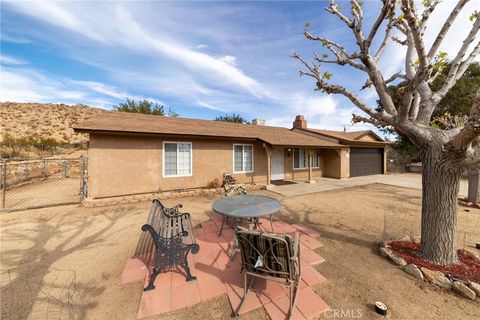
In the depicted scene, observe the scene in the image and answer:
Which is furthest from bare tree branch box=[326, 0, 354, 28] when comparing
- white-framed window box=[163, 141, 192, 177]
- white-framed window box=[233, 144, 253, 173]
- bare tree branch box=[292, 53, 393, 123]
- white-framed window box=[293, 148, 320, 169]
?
white-framed window box=[293, 148, 320, 169]

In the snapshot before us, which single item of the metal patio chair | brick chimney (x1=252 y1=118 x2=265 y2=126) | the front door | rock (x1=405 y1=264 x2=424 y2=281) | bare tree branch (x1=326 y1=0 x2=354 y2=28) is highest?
brick chimney (x1=252 y1=118 x2=265 y2=126)

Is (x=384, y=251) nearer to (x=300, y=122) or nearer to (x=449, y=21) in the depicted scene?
(x=449, y=21)

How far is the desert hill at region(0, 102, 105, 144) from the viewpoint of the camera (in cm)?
2816

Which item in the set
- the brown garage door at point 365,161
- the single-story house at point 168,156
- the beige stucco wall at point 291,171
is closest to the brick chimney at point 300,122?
the brown garage door at point 365,161

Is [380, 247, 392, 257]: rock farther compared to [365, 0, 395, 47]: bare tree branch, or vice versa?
[380, 247, 392, 257]: rock

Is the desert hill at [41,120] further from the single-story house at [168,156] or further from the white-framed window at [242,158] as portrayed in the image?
the white-framed window at [242,158]

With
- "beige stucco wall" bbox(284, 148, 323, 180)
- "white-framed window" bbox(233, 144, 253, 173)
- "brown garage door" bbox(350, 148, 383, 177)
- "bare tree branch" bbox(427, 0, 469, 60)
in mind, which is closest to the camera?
"bare tree branch" bbox(427, 0, 469, 60)

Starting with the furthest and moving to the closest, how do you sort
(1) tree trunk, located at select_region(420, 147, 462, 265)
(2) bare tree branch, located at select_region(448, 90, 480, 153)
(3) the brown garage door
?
(3) the brown garage door
(1) tree trunk, located at select_region(420, 147, 462, 265)
(2) bare tree branch, located at select_region(448, 90, 480, 153)

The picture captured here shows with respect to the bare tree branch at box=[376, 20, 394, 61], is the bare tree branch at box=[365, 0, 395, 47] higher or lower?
lower

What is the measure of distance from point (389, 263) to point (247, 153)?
860 centimetres

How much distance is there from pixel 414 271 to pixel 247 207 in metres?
3.13

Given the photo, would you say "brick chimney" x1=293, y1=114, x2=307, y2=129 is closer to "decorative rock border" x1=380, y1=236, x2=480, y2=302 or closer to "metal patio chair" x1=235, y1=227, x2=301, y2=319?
"decorative rock border" x1=380, y1=236, x2=480, y2=302

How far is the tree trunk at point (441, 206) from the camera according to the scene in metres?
3.26

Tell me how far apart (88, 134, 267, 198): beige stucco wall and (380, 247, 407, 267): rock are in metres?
7.88
